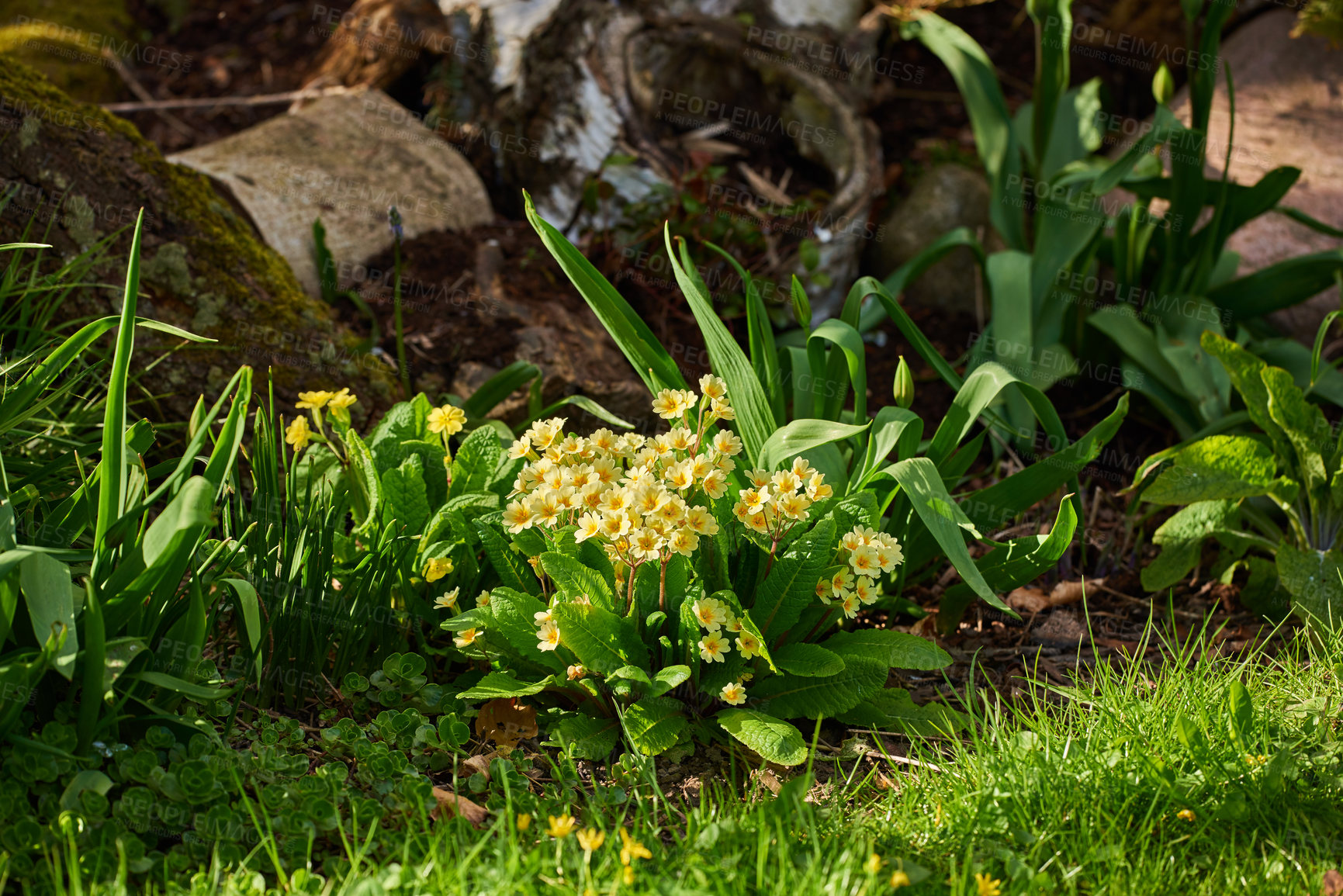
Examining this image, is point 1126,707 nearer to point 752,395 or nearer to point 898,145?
point 752,395

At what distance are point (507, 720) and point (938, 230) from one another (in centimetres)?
269

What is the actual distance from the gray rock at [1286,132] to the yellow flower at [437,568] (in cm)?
298

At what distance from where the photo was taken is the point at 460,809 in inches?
63.0

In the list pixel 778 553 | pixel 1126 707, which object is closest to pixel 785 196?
pixel 778 553

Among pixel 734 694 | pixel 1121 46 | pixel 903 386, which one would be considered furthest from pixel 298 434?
pixel 1121 46

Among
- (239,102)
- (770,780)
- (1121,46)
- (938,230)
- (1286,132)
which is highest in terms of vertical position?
(1121,46)

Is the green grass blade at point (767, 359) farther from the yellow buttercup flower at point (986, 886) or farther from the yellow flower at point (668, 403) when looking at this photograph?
the yellow buttercup flower at point (986, 886)

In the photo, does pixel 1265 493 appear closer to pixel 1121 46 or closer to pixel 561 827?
pixel 561 827

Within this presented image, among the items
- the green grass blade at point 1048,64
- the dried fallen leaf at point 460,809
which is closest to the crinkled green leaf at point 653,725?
the dried fallen leaf at point 460,809

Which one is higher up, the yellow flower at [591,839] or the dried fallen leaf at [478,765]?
the yellow flower at [591,839]

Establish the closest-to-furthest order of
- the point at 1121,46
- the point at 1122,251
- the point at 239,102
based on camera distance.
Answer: the point at 1122,251
the point at 239,102
the point at 1121,46

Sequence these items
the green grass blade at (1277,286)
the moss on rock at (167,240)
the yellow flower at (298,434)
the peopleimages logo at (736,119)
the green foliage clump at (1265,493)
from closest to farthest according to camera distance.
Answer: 1. the yellow flower at (298,434)
2. the green foliage clump at (1265,493)
3. the moss on rock at (167,240)
4. the green grass blade at (1277,286)
5. the peopleimages logo at (736,119)

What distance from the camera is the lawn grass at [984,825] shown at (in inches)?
54.8

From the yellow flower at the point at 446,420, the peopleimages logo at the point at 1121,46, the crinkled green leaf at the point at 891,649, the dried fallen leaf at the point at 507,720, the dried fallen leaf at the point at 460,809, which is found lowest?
the dried fallen leaf at the point at 507,720
